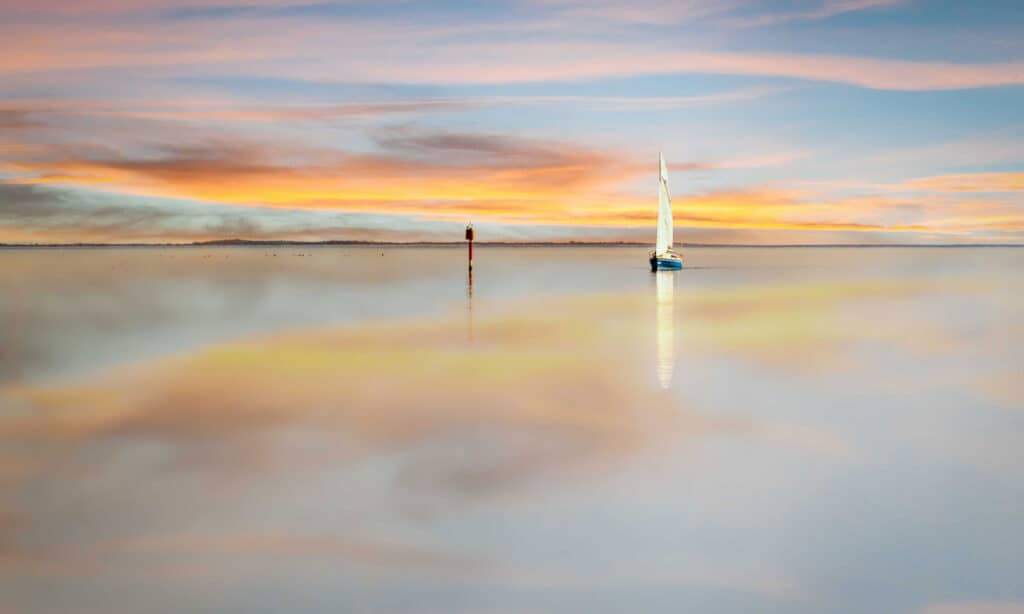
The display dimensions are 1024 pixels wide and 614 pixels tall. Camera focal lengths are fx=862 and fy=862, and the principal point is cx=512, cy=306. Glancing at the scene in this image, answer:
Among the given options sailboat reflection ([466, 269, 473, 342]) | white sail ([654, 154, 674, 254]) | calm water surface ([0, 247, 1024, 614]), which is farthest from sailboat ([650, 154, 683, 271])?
calm water surface ([0, 247, 1024, 614])

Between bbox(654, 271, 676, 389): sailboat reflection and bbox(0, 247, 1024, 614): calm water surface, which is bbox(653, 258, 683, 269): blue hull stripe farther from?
bbox(0, 247, 1024, 614): calm water surface

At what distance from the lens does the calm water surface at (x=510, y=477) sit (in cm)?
690

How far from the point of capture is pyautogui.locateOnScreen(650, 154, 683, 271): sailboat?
65.3m

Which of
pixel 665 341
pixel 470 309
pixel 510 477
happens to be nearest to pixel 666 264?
pixel 470 309

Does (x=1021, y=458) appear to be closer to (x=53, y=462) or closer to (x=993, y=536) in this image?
(x=993, y=536)

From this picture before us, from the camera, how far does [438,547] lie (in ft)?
25.4

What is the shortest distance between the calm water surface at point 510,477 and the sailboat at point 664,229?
42.8 metres

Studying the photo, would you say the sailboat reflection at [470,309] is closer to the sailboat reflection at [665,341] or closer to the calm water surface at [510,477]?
the calm water surface at [510,477]

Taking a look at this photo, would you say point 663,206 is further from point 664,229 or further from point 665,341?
point 665,341

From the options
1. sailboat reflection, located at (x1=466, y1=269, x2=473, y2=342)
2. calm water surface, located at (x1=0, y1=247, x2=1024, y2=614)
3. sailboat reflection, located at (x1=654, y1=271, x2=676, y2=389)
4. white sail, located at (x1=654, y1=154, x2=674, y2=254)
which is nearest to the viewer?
→ calm water surface, located at (x1=0, y1=247, x2=1024, y2=614)

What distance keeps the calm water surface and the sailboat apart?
4284 cm

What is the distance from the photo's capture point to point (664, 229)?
69.1 m

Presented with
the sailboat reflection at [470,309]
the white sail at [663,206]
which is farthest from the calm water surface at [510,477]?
the white sail at [663,206]

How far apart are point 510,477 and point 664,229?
200ft
